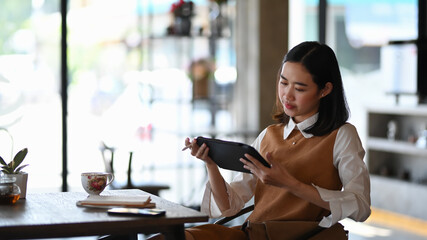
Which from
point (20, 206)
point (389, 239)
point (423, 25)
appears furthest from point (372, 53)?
point (20, 206)

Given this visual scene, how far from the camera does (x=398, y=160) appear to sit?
6.57 meters

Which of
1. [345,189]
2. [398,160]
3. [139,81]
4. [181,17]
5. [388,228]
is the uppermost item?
Result: [181,17]

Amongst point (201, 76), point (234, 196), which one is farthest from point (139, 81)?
point (234, 196)

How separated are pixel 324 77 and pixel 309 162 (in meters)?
0.28

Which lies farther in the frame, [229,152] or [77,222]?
[229,152]

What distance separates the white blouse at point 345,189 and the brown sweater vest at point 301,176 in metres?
0.03

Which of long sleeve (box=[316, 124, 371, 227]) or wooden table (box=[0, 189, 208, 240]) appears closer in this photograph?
wooden table (box=[0, 189, 208, 240])

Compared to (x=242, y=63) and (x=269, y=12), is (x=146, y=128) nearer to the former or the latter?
(x=242, y=63)

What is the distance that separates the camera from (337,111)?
240 cm

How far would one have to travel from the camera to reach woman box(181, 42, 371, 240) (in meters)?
2.20

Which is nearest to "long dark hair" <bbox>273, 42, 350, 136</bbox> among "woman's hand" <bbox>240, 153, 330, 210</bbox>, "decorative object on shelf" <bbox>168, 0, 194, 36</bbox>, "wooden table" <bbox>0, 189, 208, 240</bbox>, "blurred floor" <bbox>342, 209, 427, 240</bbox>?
"woman's hand" <bbox>240, 153, 330, 210</bbox>

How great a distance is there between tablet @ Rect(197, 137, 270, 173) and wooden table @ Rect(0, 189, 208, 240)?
24cm

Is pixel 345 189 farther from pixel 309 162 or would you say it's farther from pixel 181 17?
pixel 181 17

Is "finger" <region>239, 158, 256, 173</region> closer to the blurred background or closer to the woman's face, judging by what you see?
the woman's face
